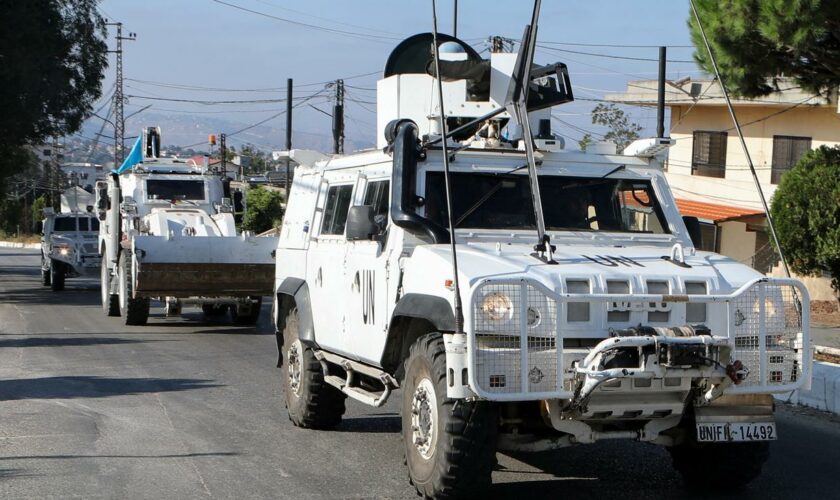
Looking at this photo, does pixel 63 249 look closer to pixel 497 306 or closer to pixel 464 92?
pixel 464 92

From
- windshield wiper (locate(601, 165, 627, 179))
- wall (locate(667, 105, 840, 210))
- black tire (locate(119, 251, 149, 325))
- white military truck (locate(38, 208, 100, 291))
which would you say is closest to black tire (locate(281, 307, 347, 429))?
windshield wiper (locate(601, 165, 627, 179))

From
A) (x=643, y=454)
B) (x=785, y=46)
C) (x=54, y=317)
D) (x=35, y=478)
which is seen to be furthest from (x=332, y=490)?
(x=54, y=317)

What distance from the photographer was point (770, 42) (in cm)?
1795

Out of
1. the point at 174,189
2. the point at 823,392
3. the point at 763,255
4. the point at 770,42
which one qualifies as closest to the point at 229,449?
the point at 823,392

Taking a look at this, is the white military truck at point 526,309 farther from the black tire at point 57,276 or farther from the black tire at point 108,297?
the black tire at point 57,276

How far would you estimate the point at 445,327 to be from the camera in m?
6.36

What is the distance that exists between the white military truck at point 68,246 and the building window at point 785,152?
58.4ft

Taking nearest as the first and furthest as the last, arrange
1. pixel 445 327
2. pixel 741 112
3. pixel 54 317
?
pixel 445 327
pixel 54 317
pixel 741 112

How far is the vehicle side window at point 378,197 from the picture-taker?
8.26 metres

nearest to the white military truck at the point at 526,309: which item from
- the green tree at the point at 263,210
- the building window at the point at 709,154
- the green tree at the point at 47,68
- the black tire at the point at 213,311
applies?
the black tire at the point at 213,311

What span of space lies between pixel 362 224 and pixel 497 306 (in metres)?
1.85

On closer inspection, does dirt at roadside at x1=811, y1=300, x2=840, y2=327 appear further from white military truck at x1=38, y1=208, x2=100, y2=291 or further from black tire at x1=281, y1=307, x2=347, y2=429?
white military truck at x1=38, y1=208, x2=100, y2=291

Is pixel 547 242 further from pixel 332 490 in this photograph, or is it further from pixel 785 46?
pixel 785 46

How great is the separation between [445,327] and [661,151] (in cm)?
295
